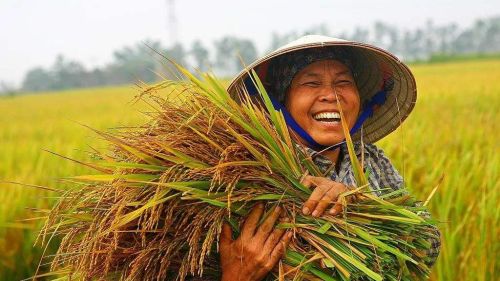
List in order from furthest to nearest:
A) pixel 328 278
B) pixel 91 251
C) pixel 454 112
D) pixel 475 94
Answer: pixel 475 94 → pixel 454 112 → pixel 91 251 → pixel 328 278

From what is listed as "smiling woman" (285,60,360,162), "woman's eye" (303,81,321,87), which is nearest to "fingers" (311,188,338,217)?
"smiling woman" (285,60,360,162)

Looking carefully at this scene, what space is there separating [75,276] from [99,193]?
0.25 meters

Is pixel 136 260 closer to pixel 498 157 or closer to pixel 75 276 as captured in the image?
pixel 75 276

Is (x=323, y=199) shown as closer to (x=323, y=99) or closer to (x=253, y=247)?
(x=253, y=247)

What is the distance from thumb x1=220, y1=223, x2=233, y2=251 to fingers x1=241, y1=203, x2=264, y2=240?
0.03 metres

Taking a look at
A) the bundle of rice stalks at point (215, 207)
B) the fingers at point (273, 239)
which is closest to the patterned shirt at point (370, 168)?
the bundle of rice stalks at point (215, 207)

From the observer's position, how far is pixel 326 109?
151cm

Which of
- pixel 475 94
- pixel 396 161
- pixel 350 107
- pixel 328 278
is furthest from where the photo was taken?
pixel 475 94

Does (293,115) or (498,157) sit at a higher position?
(293,115)

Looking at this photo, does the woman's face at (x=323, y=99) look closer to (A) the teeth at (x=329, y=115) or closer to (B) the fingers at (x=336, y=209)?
(A) the teeth at (x=329, y=115)

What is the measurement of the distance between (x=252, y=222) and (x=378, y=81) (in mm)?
803

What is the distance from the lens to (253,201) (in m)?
1.21

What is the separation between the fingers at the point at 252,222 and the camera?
1.18 meters

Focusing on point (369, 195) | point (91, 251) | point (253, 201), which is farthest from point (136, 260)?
point (369, 195)
